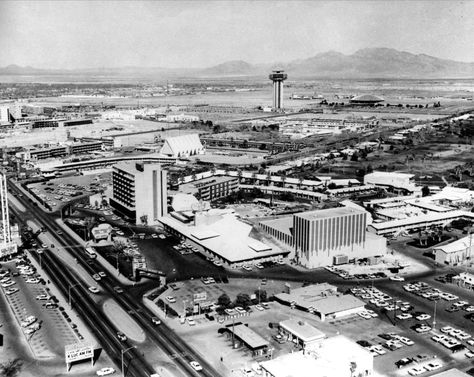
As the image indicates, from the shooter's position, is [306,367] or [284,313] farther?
[284,313]

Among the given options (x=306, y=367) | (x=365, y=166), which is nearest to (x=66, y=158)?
(x=365, y=166)

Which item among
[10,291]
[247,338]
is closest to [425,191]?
[247,338]

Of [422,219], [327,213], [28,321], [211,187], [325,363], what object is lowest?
[28,321]

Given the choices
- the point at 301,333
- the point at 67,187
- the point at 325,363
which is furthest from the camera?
the point at 67,187

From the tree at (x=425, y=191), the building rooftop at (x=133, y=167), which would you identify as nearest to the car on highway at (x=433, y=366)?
the building rooftop at (x=133, y=167)

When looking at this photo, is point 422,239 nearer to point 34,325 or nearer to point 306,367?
point 306,367

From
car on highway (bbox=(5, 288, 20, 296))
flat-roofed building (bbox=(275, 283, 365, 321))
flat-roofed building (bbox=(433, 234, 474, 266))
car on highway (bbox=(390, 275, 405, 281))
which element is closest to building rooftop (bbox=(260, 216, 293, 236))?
flat-roofed building (bbox=(275, 283, 365, 321))

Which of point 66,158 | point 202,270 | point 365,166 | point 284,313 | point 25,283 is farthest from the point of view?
point 66,158

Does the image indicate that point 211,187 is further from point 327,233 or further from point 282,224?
point 327,233
